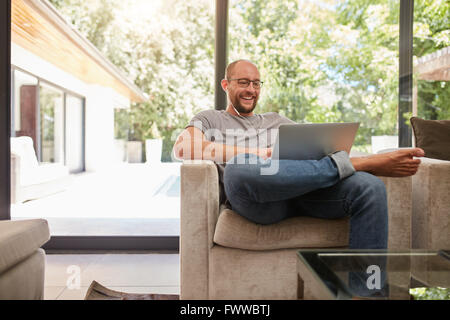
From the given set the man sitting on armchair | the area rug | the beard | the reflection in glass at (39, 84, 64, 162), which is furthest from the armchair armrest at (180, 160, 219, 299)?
the reflection in glass at (39, 84, 64, 162)

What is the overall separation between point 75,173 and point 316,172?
6.72 m

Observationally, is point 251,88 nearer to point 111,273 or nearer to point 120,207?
point 111,273

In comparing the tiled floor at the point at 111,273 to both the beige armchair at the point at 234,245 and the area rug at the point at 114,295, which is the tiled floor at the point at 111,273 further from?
the beige armchair at the point at 234,245

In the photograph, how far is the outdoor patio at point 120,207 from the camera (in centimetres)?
292

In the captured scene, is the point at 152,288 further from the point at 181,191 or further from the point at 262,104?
the point at 262,104

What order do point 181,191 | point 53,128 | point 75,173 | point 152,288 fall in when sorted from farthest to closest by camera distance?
point 75,173
point 53,128
point 152,288
point 181,191

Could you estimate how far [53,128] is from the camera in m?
6.07

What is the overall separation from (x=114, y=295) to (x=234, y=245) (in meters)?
0.65

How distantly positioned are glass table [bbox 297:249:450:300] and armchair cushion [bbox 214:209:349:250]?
1.42 ft

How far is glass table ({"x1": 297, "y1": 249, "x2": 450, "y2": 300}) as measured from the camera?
77 centimetres

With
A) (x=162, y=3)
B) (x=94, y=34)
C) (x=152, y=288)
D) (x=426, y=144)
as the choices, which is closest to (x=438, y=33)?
(x=426, y=144)

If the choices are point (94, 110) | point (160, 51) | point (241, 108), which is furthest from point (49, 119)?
point (241, 108)

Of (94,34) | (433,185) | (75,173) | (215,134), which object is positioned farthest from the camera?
(75,173)

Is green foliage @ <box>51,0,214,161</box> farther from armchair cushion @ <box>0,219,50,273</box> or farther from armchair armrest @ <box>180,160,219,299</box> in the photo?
armchair cushion @ <box>0,219,50,273</box>
